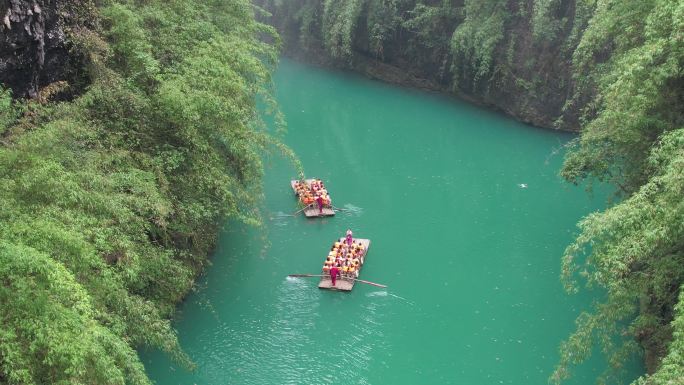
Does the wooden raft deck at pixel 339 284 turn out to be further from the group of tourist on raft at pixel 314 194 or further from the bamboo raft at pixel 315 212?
the group of tourist on raft at pixel 314 194

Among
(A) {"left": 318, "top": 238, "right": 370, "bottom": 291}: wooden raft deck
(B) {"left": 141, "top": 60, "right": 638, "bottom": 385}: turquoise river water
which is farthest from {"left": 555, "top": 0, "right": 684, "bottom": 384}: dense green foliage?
(A) {"left": 318, "top": 238, "right": 370, "bottom": 291}: wooden raft deck

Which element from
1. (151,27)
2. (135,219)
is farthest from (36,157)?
(151,27)

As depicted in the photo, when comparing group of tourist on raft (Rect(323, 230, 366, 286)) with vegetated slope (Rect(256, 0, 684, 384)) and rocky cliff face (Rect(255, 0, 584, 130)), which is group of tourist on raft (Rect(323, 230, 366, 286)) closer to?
vegetated slope (Rect(256, 0, 684, 384))

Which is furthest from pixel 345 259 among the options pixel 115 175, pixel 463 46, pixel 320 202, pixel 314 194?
pixel 463 46

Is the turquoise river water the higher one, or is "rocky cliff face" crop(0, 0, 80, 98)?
"rocky cliff face" crop(0, 0, 80, 98)

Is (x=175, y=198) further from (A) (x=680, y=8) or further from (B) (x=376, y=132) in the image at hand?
(B) (x=376, y=132)
